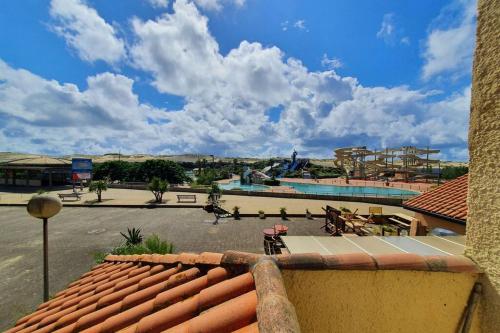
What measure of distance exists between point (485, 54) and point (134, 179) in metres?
49.9

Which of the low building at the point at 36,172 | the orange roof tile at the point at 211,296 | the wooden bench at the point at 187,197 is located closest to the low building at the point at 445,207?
the orange roof tile at the point at 211,296

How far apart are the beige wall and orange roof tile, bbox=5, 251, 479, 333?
6087mm

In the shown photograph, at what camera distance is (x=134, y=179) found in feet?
151

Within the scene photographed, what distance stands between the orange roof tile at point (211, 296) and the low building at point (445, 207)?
6111 millimetres

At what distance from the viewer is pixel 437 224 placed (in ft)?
24.9

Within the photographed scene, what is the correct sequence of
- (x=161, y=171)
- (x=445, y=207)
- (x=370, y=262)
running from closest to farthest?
(x=370, y=262)
(x=445, y=207)
(x=161, y=171)

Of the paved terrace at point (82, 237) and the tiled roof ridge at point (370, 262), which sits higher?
the tiled roof ridge at point (370, 262)

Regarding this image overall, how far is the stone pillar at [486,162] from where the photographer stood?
1.95m

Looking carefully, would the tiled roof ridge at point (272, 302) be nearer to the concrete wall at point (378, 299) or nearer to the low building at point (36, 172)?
the concrete wall at point (378, 299)

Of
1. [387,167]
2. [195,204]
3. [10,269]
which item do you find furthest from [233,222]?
[387,167]

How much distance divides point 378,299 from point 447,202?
25.0ft

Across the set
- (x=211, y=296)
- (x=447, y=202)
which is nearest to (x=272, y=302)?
(x=211, y=296)

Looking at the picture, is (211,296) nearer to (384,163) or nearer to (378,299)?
(378,299)

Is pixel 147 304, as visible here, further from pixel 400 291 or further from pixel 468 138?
pixel 468 138
